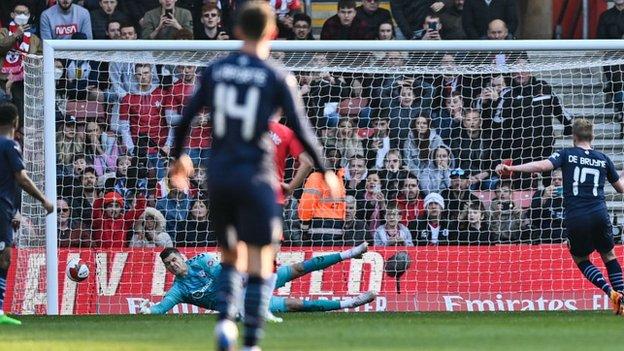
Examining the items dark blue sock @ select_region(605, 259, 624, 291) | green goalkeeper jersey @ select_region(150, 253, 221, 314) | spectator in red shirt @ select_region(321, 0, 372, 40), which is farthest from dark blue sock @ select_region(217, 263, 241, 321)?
spectator in red shirt @ select_region(321, 0, 372, 40)

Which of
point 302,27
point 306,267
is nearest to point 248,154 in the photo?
point 306,267

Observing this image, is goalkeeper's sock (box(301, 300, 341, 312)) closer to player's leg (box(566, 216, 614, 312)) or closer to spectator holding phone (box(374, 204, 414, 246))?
spectator holding phone (box(374, 204, 414, 246))

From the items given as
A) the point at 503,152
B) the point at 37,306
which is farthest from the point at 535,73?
the point at 37,306

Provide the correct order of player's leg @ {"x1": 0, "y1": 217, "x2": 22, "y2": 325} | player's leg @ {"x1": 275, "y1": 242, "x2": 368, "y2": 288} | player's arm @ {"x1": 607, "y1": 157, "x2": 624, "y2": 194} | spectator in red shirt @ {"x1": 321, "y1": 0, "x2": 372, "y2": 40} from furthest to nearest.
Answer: spectator in red shirt @ {"x1": 321, "y1": 0, "x2": 372, "y2": 40} < player's arm @ {"x1": 607, "y1": 157, "x2": 624, "y2": 194} < player's leg @ {"x1": 275, "y1": 242, "x2": 368, "y2": 288} < player's leg @ {"x1": 0, "y1": 217, "x2": 22, "y2": 325}

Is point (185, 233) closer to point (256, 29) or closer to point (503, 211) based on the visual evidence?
point (503, 211)

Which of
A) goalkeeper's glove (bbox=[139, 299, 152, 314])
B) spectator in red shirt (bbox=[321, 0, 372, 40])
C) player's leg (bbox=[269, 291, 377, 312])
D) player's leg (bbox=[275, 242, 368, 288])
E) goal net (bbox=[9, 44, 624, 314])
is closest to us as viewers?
player's leg (bbox=[275, 242, 368, 288])

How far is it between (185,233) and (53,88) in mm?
2351

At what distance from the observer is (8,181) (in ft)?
38.7

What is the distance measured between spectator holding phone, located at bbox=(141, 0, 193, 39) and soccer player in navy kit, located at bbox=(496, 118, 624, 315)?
5.52 metres

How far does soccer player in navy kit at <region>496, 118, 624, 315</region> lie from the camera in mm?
12844

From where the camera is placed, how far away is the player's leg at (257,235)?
7.40 m

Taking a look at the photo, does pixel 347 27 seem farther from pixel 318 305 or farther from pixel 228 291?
pixel 228 291

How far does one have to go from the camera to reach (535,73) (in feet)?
53.7

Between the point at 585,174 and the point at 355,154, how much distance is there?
9.92ft
